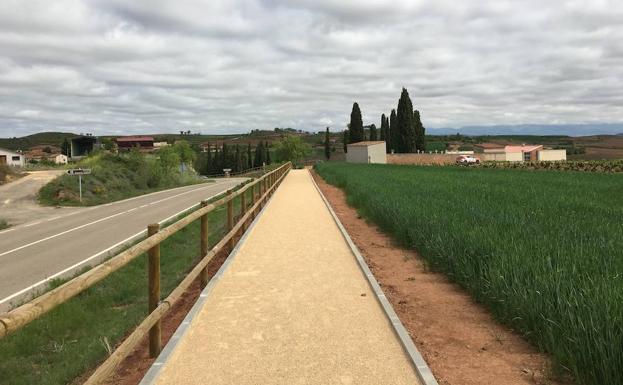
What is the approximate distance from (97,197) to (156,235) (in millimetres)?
38718

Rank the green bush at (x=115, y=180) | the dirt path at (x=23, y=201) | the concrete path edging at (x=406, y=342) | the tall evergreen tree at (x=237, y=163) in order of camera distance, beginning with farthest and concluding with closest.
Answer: the tall evergreen tree at (x=237, y=163) < the green bush at (x=115, y=180) < the dirt path at (x=23, y=201) < the concrete path edging at (x=406, y=342)

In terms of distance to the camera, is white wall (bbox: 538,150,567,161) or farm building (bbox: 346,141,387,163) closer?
farm building (bbox: 346,141,387,163)

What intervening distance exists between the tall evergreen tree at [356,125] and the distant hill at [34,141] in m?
99.8

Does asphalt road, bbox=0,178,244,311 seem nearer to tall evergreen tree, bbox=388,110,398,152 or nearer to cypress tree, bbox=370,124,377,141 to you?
tall evergreen tree, bbox=388,110,398,152

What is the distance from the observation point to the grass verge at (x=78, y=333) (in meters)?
6.18

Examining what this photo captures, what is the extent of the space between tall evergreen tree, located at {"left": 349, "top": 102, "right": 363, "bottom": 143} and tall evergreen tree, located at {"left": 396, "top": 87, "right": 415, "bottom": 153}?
1165cm

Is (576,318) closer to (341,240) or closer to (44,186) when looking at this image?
(341,240)

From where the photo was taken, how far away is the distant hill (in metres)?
155

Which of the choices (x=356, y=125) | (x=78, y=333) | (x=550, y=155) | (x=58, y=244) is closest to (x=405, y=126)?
(x=356, y=125)

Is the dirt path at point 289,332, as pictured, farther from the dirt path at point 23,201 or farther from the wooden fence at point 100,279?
the dirt path at point 23,201

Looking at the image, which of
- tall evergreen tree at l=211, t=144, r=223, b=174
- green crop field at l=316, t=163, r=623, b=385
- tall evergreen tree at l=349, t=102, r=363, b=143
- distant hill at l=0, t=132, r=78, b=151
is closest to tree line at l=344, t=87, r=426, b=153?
tall evergreen tree at l=349, t=102, r=363, b=143

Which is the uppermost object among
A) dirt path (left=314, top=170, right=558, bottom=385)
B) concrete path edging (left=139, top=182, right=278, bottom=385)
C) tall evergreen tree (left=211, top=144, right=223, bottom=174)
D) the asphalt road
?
tall evergreen tree (left=211, top=144, right=223, bottom=174)

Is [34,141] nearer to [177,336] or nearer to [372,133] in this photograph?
[372,133]

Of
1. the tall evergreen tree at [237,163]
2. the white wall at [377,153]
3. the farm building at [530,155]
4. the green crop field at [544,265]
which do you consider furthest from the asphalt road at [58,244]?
the tall evergreen tree at [237,163]
